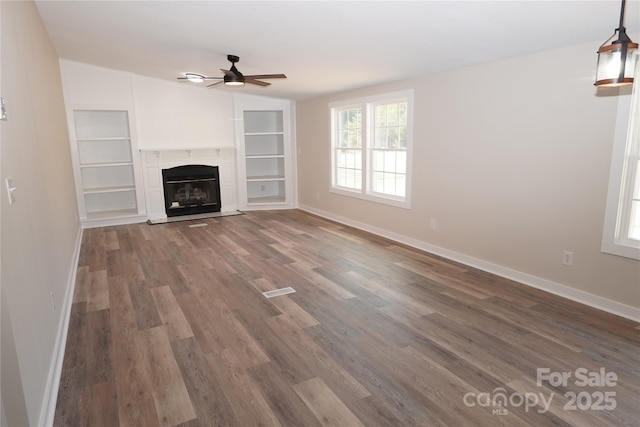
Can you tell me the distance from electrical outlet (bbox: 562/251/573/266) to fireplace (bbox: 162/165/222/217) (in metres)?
5.92

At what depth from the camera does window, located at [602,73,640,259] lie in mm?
2973

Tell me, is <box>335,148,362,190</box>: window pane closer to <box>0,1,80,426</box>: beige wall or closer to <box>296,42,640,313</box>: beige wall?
<box>296,42,640,313</box>: beige wall

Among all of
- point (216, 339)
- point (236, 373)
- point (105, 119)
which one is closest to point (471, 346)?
point (236, 373)

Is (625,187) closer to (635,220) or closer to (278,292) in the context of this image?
(635,220)

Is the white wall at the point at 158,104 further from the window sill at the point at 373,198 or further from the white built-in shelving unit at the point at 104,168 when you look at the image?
the window sill at the point at 373,198

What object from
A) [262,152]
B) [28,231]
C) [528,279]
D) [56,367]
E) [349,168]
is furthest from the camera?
[262,152]

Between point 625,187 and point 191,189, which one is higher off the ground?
point 625,187

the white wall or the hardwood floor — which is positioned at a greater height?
the white wall

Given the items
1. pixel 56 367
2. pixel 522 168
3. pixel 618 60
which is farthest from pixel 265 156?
pixel 618 60

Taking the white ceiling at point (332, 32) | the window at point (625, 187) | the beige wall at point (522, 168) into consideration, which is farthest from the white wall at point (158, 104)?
the window at point (625, 187)

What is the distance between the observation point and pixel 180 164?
725cm

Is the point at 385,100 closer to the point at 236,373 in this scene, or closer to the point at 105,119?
the point at 236,373

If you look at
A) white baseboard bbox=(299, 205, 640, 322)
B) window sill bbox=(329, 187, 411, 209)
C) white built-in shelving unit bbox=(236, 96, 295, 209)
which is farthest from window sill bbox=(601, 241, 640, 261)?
white built-in shelving unit bbox=(236, 96, 295, 209)

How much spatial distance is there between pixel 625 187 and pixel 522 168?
0.86m
